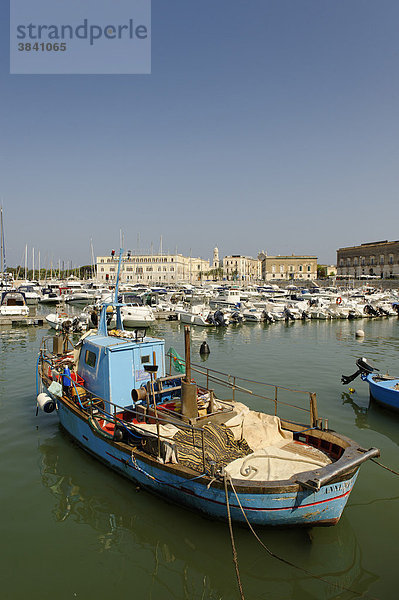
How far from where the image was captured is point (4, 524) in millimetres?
8562

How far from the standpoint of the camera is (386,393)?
15211mm

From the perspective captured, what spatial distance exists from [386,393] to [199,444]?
9755 millimetres

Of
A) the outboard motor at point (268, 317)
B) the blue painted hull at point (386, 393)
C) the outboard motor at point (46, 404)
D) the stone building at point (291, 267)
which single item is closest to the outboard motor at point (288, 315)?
the outboard motor at point (268, 317)

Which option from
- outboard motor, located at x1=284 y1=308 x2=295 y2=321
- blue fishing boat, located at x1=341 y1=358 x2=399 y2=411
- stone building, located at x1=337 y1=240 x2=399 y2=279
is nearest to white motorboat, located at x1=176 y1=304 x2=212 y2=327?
outboard motor, located at x1=284 y1=308 x2=295 y2=321

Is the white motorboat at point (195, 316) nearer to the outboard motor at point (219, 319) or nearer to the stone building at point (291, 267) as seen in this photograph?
the outboard motor at point (219, 319)

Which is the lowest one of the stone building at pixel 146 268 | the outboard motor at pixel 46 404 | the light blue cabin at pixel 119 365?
the outboard motor at pixel 46 404

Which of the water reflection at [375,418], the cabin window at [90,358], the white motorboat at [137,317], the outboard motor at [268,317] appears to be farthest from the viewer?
the outboard motor at [268,317]

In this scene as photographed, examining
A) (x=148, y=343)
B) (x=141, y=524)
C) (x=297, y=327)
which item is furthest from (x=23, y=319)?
(x=141, y=524)

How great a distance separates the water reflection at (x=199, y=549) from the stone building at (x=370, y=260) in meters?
128

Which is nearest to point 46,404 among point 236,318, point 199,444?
point 199,444

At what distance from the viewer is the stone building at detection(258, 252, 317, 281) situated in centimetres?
16500

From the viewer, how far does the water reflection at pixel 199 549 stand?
677 cm

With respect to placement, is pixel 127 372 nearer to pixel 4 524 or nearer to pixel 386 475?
pixel 4 524

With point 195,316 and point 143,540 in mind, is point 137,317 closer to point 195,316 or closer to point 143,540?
point 195,316
